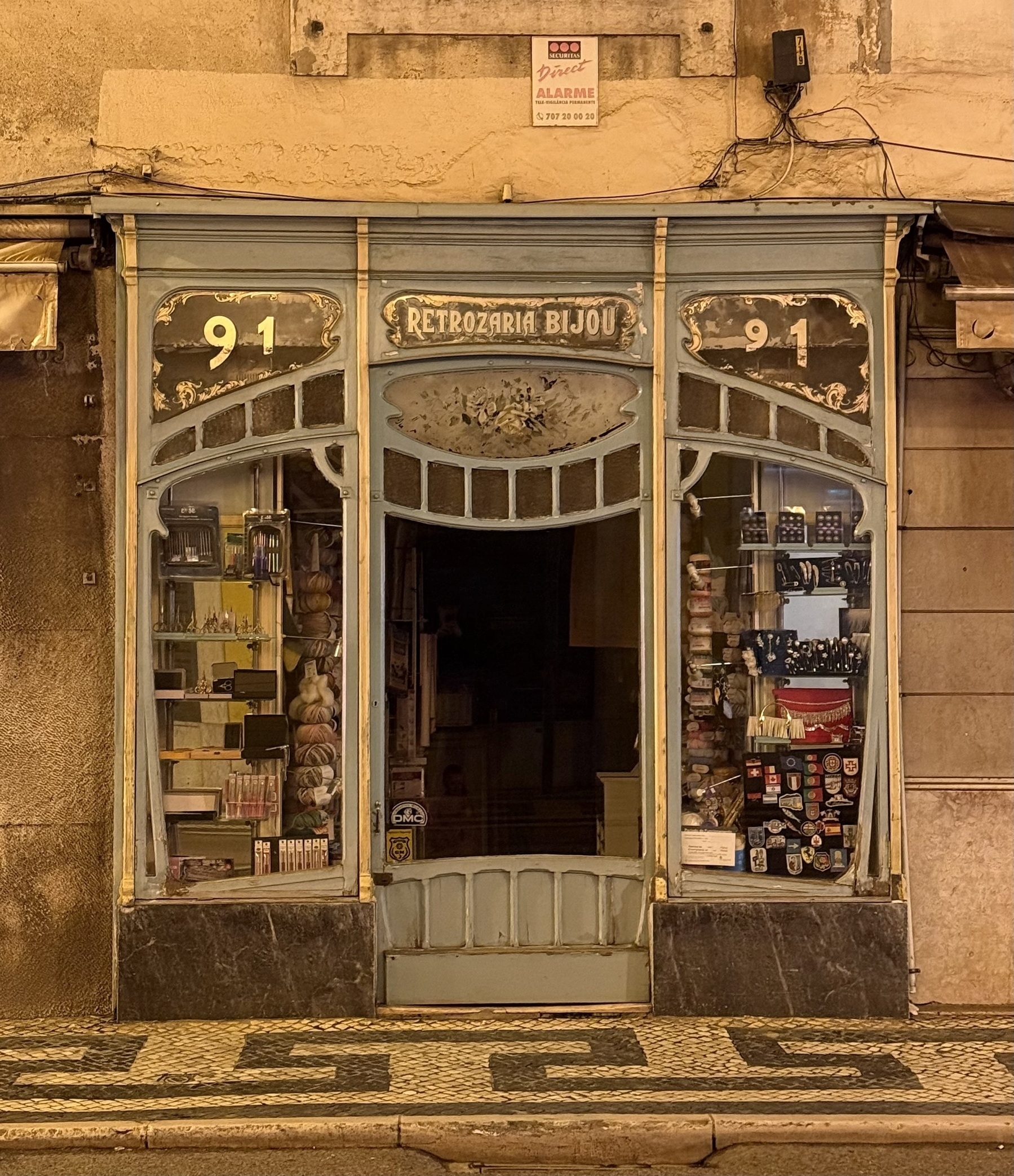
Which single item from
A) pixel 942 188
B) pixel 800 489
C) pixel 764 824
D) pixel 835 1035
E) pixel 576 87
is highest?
pixel 576 87

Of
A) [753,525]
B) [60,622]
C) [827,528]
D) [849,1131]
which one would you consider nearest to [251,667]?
[60,622]

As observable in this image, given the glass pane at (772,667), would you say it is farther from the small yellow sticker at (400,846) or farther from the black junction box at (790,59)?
the black junction box at (790,59)

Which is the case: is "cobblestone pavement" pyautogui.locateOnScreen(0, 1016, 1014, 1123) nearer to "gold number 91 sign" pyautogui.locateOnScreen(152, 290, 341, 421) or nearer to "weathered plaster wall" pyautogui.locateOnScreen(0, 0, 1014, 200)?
"gold number 91 sign" pyautogui.locateOnScreen(152, 290, 341, 421)

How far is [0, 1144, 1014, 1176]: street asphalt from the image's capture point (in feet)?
19.3

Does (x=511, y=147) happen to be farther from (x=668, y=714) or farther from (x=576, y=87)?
(x=668, y=714)

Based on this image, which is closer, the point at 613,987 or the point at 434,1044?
the point at 434,1044

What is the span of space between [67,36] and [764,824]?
5.81 meters

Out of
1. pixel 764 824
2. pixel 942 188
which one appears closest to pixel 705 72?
pixel 942 188

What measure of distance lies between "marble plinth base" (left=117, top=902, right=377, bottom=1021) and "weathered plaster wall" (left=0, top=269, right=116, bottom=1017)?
514 mm

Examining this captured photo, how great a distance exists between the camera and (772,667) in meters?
8.03

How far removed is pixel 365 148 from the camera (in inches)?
310

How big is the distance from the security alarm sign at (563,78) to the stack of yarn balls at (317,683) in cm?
264

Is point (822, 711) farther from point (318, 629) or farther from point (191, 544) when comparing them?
point (191, 544)

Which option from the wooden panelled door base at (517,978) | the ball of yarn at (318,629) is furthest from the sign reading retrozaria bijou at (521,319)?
the wooden panelled door base at (517,978)
